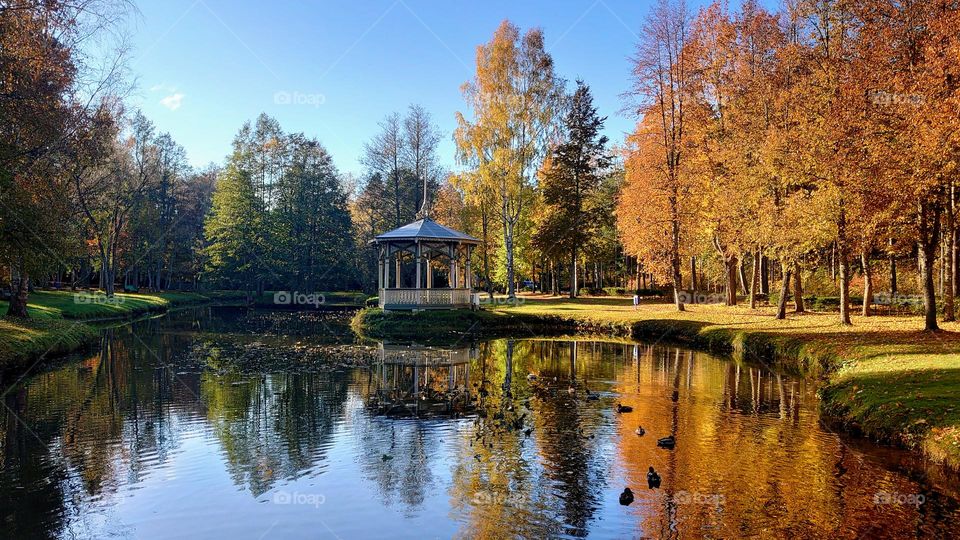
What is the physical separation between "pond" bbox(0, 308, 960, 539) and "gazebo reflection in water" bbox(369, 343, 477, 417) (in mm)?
117

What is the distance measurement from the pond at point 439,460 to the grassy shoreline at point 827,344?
683 mm

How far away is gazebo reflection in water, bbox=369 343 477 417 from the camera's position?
45.6 feet

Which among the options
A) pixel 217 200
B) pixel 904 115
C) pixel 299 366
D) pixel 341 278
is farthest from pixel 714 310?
pixel 217 200

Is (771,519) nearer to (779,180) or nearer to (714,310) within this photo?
(779,180)

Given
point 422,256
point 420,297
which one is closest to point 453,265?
point 422,256

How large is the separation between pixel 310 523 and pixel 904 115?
58.6ft

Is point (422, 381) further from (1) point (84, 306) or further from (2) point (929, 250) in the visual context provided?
(1) point (84, 306)

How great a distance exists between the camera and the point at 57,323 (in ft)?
81.3

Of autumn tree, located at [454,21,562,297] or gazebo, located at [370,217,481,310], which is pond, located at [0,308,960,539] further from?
autumn tree, located at [454,21,562,297]

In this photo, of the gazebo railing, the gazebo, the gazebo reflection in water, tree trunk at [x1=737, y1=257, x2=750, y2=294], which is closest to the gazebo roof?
the gazebo

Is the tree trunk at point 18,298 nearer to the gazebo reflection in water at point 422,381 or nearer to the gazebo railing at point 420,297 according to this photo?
the gazebo reflection in water at point 422,381

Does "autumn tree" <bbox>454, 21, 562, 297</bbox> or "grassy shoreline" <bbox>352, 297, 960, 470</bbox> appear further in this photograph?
"autumn tree" <bbox>454, 21, 562, 297</bbox>

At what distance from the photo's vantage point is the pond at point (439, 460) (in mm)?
7656

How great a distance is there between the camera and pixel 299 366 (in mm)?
19594
